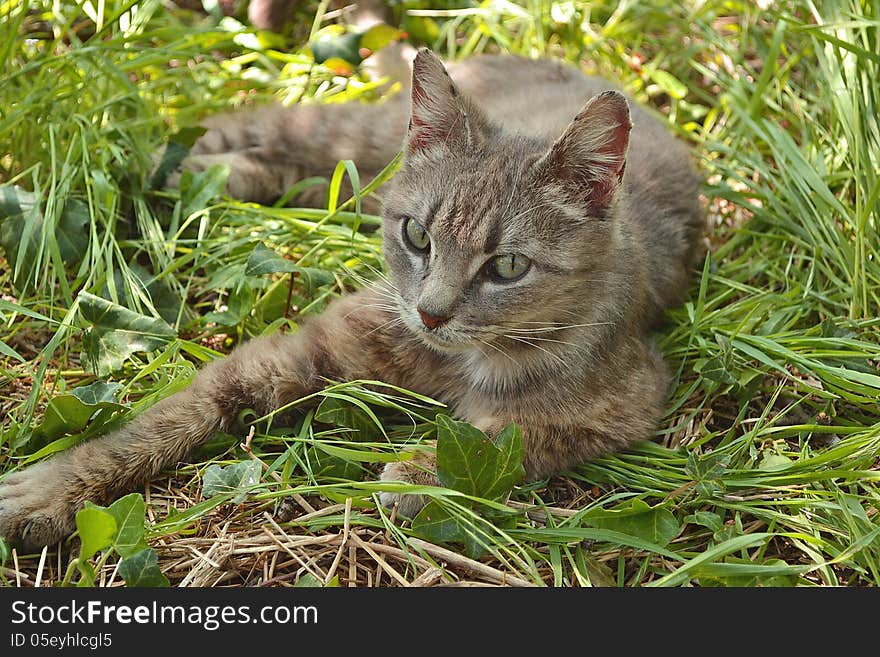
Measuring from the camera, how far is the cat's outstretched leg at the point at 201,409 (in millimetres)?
2479

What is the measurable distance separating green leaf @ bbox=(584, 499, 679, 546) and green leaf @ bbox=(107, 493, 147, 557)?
1.25 meters

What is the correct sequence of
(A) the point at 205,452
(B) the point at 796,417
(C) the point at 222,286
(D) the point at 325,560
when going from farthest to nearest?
(C) the point at 222,286 → (B) the point at 796,417 → (A) the point at 205,452 → (D) the point at 325,560

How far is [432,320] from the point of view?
8.33 ft

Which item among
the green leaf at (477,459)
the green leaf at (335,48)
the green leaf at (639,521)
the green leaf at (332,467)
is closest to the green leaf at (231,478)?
the green leaf at (332,467)

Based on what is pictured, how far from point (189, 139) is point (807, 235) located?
2.69 m

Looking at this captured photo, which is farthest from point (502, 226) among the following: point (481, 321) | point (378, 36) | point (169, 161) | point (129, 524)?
point (378, 36)

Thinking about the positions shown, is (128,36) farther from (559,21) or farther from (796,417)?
(796,417)

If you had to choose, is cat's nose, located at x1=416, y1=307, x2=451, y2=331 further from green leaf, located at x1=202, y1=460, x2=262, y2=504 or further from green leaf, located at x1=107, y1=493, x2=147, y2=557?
green leaf, located at x1=107, y1=493, x2=147, y2=557

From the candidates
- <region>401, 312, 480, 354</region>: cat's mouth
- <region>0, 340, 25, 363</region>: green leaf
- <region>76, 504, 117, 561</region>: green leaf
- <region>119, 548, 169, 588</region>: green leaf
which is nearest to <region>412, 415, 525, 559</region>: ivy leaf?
<region>401, 312, 480, 354</region>: cat's mouth

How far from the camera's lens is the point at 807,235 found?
361cm

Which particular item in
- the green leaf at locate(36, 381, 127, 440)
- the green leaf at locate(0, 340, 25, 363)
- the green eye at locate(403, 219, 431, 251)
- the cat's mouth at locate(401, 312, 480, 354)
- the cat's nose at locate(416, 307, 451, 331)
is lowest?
the green leaf at locate(36, 381, 127, 440)

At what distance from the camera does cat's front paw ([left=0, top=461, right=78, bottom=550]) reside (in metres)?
2.42

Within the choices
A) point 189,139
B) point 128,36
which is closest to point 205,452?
point 189,139

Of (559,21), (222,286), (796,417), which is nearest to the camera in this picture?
(796,417)
